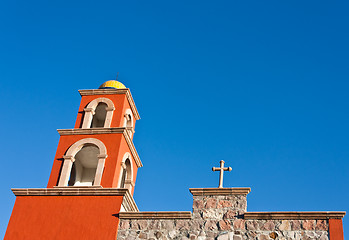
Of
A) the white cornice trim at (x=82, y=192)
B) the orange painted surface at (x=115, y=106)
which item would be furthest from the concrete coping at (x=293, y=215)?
the orange painted surface at (x=115, y=106)

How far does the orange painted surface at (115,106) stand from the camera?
18.2m

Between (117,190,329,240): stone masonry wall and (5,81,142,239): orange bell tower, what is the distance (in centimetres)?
82

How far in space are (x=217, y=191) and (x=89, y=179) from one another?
18.2ft

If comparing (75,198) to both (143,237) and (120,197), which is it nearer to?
(120,197)

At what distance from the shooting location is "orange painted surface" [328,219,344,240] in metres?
13.7

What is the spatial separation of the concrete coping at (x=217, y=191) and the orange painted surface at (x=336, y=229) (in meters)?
2.26

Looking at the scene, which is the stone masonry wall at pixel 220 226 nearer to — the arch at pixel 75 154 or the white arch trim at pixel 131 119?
the arch at pixel 75 154

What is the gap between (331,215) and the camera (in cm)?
1391

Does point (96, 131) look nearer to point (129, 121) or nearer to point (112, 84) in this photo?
point (129, 121)

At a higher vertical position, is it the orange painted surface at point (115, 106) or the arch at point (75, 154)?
the orange painted surface at point (115, 106)

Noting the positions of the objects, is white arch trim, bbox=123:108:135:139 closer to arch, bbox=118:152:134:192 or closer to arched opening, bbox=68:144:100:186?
arch, bbox=118:152:134:192

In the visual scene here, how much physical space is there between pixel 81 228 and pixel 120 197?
1336 mm

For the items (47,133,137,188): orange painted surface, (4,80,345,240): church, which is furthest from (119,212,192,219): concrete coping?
(47,133,137,188): orange painted surface

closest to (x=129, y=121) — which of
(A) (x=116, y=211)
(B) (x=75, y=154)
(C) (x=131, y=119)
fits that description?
(C) (x=131, y=119)
